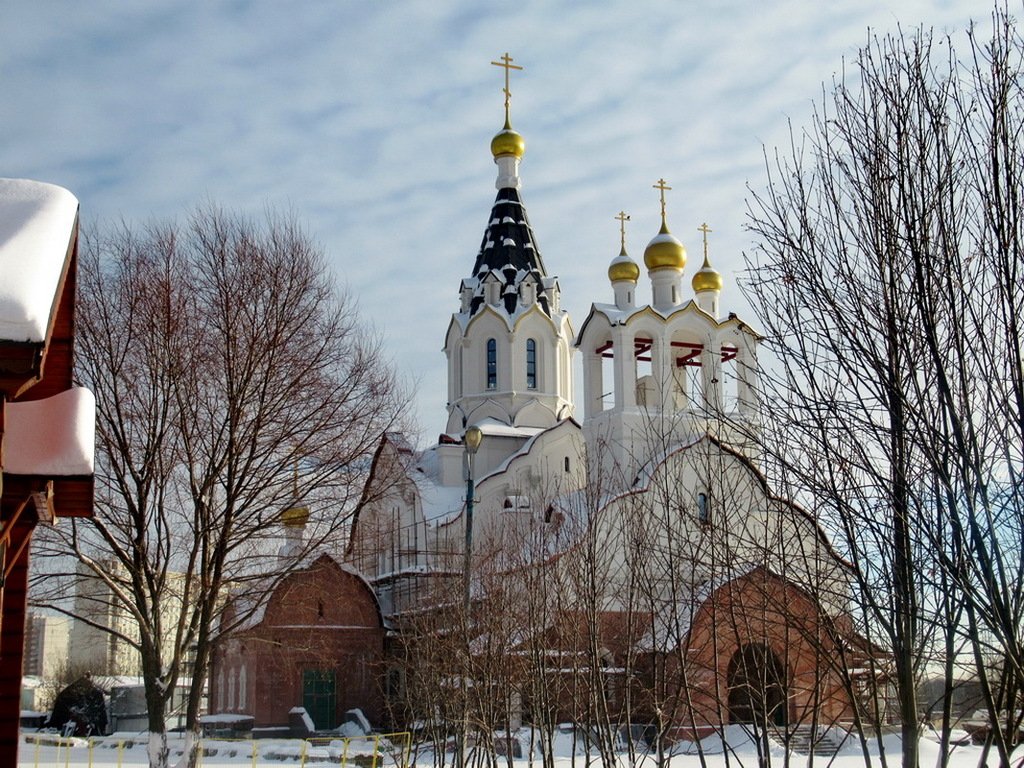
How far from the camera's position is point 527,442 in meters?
38.0

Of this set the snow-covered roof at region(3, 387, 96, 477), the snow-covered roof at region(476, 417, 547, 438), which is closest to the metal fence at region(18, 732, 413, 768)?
the snow-covered roof at region(476, 417, 547, 438)

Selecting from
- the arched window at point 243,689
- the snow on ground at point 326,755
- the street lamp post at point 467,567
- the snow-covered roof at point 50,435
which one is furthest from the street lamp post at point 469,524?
the arched window at point 243,689

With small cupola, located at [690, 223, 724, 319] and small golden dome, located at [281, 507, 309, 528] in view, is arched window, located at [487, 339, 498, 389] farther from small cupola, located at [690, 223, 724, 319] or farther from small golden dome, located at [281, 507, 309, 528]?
small golden dome, located at [281, 507, 309, 528]

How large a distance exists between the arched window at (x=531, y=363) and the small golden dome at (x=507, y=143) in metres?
7.54

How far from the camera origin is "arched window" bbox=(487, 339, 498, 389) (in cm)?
4106

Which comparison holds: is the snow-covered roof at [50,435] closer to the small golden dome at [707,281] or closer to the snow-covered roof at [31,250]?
the snow-covered roof at [31,250]

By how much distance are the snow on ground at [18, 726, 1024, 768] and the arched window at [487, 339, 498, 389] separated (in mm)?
14716

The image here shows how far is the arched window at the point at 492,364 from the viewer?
41.1 meters

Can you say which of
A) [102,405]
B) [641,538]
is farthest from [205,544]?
[641,538]

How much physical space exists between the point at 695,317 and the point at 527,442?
22.7ft

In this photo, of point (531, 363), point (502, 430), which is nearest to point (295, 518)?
point (502, 430)

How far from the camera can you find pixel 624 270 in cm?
3728

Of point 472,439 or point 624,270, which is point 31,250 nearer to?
point 472,439

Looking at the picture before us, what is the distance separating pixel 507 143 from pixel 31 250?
39.1 meters
